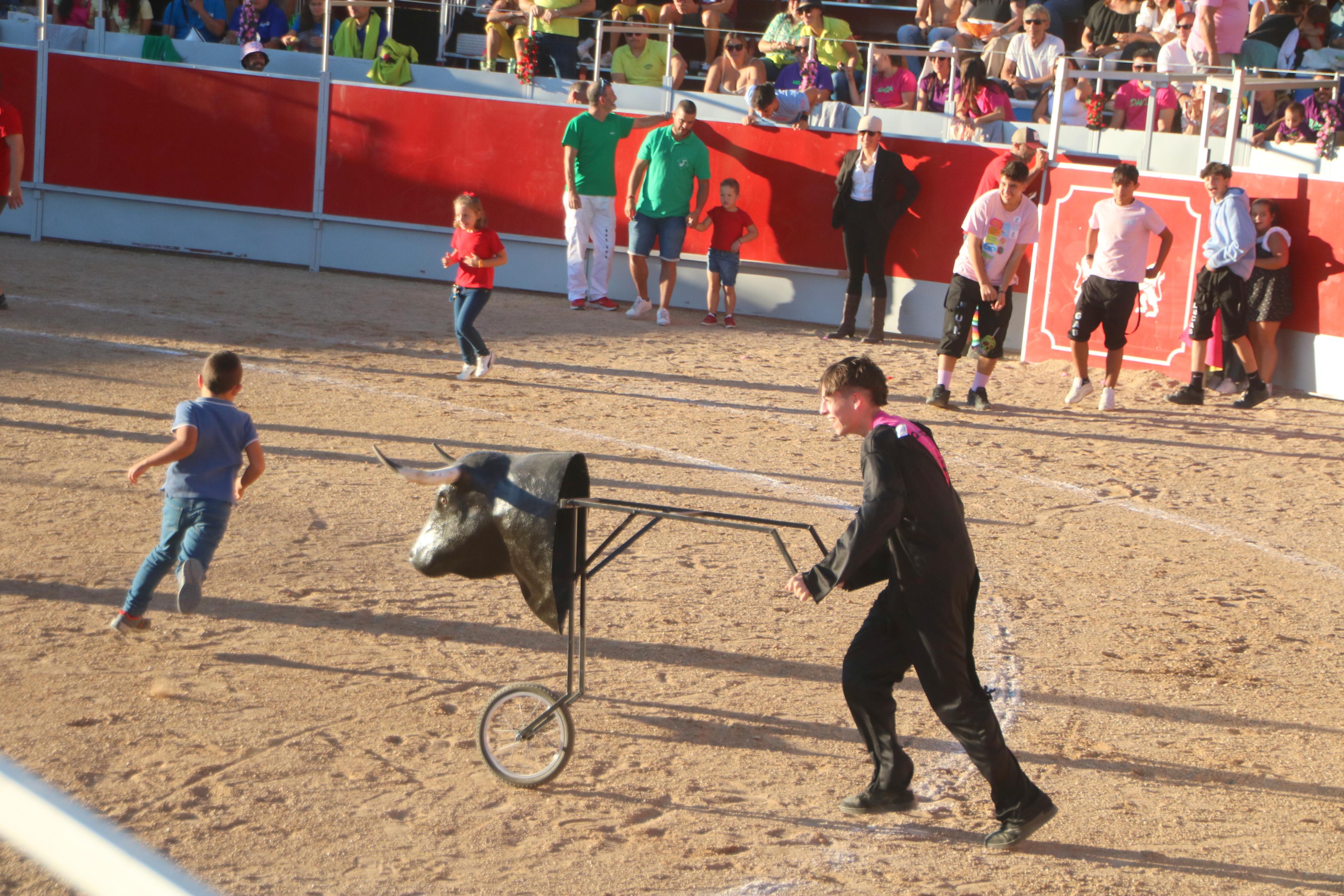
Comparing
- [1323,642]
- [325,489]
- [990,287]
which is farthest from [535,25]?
[1323,642]

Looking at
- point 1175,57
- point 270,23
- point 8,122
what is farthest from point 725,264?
point 270,23

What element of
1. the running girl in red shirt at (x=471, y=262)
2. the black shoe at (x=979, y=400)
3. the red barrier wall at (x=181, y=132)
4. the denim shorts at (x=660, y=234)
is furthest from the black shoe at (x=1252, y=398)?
the red barrier wall at (x=181, y=132)

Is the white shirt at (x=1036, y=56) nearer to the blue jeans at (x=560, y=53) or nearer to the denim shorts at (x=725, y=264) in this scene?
the denim shorts at (x=725, y=264)

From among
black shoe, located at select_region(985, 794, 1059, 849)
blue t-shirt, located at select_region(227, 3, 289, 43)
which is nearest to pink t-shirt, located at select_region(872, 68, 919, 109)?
blue t-shirt, located at select_region(227, 3, 289, 43)

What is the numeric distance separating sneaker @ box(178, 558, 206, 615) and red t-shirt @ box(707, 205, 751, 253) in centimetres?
925

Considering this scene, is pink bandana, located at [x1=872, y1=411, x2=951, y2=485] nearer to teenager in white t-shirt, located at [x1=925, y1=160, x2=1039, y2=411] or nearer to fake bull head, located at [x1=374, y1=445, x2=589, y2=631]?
fake bull head, located at [x1=374, y1=445, x2=589, y2=631]

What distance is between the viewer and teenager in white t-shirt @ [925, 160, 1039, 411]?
10492 mm

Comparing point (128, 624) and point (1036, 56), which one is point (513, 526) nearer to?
point (128, 624)

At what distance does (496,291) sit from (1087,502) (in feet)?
29.1

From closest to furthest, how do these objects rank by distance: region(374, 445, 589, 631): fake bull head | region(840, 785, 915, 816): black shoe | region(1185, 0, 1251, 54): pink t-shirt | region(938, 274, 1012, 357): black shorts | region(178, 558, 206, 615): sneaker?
region(374, 445, 589, 631): fake bull head < region(840, 785, 915, 816): black shoe < region(178, 558, 206, 615): sneaker < region(938, 274, 1012, 357): black shorts < region(1185, 0, 1251, 54): pink t-shirt

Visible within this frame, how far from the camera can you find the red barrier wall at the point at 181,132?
16469 millimetres

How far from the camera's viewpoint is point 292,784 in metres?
4.45

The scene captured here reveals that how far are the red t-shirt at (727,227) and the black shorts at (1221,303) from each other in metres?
4.49

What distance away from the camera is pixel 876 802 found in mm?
4535
